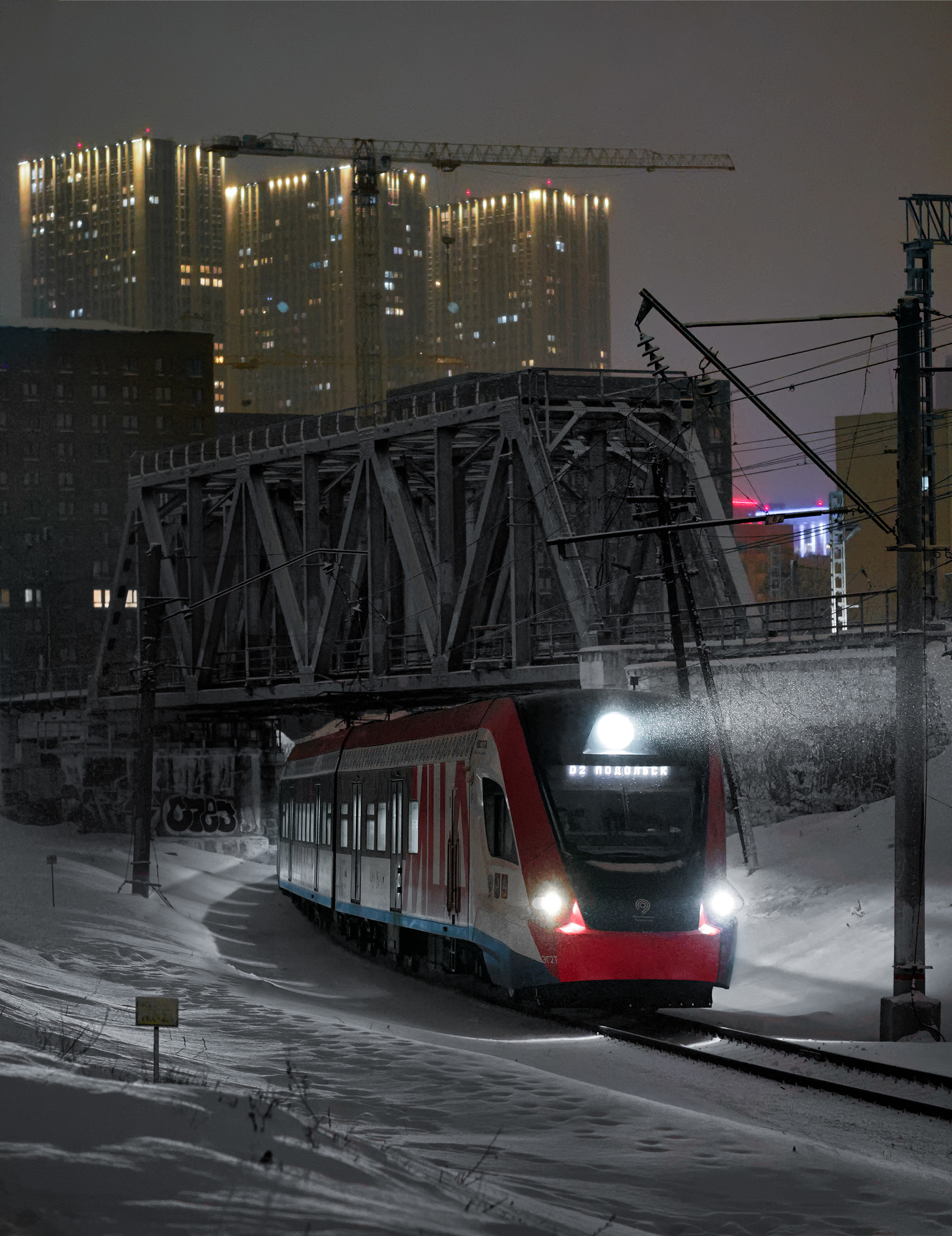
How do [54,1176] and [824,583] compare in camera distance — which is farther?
[824,583]

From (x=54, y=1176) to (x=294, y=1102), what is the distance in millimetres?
3875

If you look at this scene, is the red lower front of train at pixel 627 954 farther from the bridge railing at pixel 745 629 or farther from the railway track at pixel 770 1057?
the bridge railing at pixel 745 629

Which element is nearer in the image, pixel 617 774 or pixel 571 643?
pixel 617 774

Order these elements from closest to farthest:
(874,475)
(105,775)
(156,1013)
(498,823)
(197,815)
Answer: (156,1013) < (498,823) < (197,815) < (105,775) < (874,475)

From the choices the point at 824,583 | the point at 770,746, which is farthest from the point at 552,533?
the point at 824,583

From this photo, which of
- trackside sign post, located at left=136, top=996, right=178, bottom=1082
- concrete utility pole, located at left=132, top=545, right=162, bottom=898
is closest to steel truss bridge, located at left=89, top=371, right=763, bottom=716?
concrete utility pole, located at left=132, top=545, right=162, bottom=898

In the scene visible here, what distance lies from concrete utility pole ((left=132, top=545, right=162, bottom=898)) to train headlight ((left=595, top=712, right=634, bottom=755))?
61.4 ft

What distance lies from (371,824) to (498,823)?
7531mm

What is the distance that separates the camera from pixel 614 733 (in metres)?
19.3

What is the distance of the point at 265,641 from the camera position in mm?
68375

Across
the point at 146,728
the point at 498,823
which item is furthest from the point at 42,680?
the point at 498,823

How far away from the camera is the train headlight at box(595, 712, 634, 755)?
758 inches

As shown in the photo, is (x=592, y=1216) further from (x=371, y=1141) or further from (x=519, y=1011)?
(x=519, y=1011)

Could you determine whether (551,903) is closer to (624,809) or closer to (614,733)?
(624,809)
